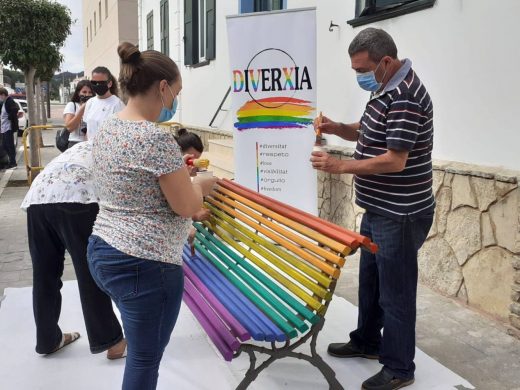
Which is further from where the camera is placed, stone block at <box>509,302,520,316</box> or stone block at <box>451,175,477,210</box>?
stone block at <box>451,175,477,210</box>

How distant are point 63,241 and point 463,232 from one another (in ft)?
8.64

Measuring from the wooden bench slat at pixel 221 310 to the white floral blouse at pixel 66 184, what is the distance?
29.7 inches

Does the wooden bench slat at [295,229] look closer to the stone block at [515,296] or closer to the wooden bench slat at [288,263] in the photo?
the wooden bench slat at [288,263]

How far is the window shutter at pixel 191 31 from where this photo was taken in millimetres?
9883

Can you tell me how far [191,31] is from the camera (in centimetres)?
996

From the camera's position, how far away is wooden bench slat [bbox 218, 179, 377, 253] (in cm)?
219

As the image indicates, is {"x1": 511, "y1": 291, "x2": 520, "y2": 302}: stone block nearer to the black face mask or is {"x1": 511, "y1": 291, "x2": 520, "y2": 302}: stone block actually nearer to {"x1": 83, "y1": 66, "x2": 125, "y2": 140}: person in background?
{"x1": 83, "y1": 66, "x2": 125, "y2": 140}: person in background

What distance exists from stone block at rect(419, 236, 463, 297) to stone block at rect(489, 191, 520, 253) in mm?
479

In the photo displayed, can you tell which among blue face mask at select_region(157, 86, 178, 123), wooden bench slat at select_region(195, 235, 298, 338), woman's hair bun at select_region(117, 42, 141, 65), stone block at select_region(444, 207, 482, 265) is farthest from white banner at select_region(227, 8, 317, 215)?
woman's hair bun at select_region(117, 42, 141, 65)

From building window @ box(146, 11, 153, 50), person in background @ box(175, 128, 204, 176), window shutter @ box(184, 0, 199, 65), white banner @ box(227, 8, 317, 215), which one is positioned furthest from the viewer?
building window @ box(146, 11, 153, 50)

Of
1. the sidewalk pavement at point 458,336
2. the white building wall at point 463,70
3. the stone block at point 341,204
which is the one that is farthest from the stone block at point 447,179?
the stone block at point 341,204

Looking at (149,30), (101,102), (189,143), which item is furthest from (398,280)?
(149,30)

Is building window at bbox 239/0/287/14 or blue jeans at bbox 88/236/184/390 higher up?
building window at bbox 239/0/287/14

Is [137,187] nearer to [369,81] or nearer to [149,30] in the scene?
[369,81]
